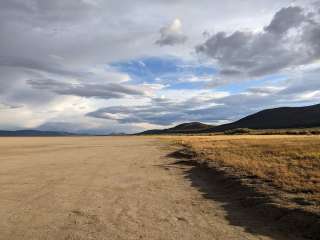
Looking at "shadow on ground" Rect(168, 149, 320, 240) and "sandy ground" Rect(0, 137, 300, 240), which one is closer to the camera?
"sandy ground" Rect(0, 137, 300, 240)

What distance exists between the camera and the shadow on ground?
9844mm

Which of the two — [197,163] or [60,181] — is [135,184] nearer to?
[60,181]

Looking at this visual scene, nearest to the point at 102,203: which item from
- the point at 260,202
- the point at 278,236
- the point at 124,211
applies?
the point at 124,211

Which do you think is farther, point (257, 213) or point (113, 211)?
point (113, 211)

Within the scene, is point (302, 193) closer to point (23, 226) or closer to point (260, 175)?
point (260, 175)

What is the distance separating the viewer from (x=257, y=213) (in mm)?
12008

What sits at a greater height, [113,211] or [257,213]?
[113,211]

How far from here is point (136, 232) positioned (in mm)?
9805

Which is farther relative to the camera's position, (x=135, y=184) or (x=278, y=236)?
(x=135, y=184)

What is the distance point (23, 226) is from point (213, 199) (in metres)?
6.49

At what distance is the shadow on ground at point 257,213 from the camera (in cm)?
984

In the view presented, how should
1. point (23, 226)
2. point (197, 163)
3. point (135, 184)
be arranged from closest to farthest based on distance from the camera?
point (23, 226) → point (135, 184) → point (197, 163)

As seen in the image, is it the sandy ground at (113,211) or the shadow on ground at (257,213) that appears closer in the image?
the sandy ground at (113,211)

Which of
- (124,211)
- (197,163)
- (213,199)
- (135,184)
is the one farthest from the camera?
(197,163)
